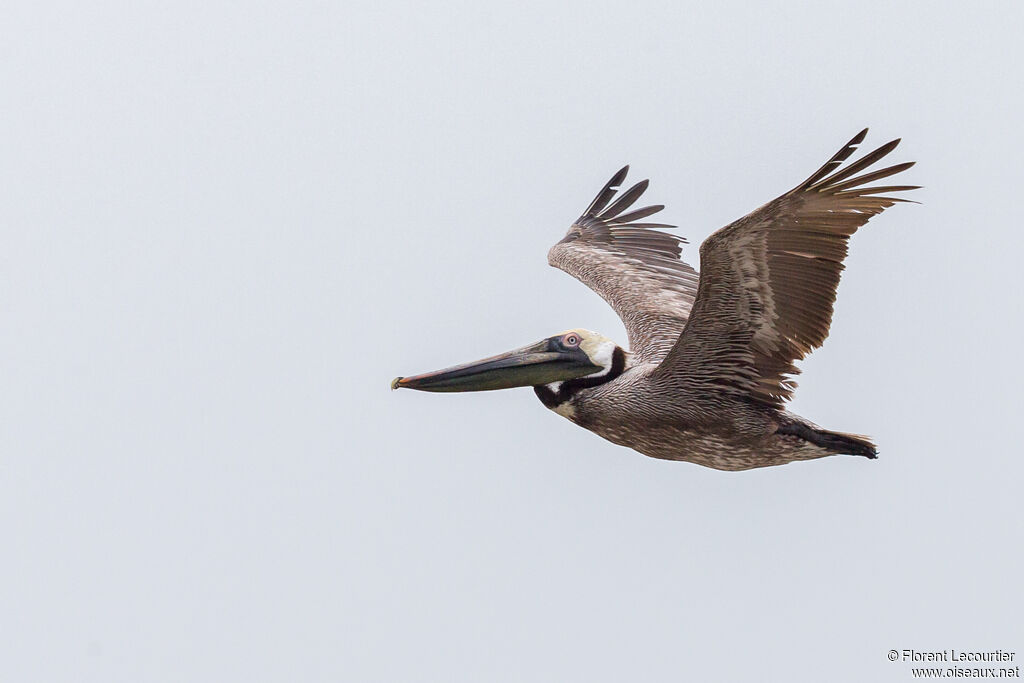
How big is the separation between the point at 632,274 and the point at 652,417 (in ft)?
9.56

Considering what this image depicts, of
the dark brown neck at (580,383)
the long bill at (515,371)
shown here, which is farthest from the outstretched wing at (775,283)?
the long bill at (515,371)

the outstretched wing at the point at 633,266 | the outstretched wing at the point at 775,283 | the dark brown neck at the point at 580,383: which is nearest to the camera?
the outstretched wing at the point at 775,283

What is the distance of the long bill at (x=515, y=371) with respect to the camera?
10273mm

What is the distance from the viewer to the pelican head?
10266 mm

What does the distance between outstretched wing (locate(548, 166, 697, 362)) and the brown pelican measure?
1.01ft

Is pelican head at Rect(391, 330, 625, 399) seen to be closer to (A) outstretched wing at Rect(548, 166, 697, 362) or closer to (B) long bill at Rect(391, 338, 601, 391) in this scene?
(B) long bill at Rect(391, 338, 601, 391)

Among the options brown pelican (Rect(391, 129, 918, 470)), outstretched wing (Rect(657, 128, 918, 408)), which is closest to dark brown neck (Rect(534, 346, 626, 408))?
brown pelican (Rect(391, 129, 918, 470))

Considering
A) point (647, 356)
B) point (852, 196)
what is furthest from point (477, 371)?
point (852, 196)

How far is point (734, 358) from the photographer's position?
381 inches

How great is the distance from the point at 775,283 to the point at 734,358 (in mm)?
665

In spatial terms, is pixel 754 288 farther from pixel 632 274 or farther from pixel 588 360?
pixel 632 274

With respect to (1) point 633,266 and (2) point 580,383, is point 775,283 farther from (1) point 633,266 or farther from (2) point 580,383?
(1) point 633,266

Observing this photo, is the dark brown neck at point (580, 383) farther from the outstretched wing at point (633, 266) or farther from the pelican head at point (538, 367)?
the outstretched wing at point (633, 266)

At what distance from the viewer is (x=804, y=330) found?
9.41 meters
